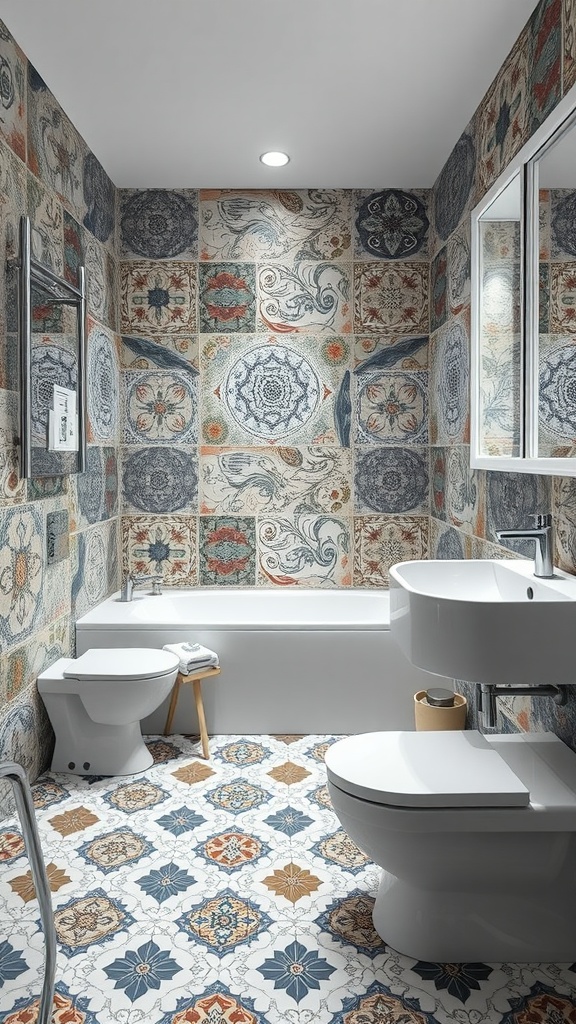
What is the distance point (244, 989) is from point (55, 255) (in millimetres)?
2548

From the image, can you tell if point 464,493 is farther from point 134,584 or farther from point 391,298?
point 134,584

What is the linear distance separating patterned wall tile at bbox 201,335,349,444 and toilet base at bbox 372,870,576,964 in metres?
2.48

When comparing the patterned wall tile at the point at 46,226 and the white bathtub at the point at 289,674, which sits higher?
the patterned wall tile at the point at 46,226

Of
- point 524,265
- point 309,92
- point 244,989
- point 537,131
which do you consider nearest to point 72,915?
point 244,989

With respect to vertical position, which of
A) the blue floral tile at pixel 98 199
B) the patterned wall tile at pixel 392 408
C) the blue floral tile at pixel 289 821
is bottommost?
the blue floral tile at pixel 289 821

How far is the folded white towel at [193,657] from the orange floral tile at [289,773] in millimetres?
488

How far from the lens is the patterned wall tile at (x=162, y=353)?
380 centimetres

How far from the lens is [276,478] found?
3838mm

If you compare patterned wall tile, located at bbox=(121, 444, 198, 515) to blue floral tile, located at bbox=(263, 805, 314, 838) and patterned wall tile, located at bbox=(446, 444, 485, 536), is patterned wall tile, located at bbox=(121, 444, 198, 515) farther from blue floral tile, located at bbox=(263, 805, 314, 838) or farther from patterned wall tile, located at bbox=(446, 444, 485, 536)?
blue floral tile, located at bbox=(263, 805, 314, 838)

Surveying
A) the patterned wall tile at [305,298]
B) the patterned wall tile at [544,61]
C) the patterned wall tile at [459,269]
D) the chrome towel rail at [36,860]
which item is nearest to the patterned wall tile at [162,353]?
the patterned wall tile at [305,298]

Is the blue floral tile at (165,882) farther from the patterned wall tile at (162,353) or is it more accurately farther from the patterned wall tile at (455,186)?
the patterned wall tile at (455,186)

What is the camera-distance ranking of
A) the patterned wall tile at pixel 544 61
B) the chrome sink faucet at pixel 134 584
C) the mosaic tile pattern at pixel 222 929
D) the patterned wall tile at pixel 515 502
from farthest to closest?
the chrome sink faucet at pixel 134 584 < the patterned wall tile at pixel 515 502 < the patterned wall tile at pixel 544 61 < the mosaic tile pattern at pixel 222 929

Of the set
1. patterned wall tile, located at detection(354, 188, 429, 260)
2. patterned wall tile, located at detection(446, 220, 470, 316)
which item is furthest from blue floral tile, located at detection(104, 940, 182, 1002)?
patterned wall tile, located at detection(354, 188, 429, 260)

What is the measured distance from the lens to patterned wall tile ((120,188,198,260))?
375 centimetres
